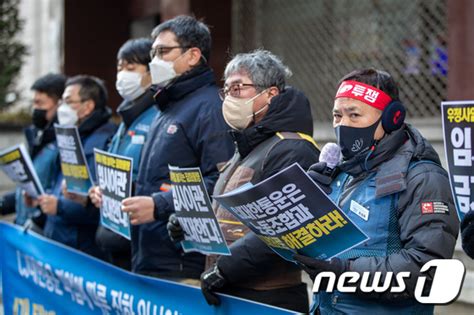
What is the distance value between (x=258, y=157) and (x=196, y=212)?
0.37 meters

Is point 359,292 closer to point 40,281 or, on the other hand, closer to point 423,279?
point 423,279

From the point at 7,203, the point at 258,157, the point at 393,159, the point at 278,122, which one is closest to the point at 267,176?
the point at 258,157

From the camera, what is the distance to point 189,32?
15.9 ft

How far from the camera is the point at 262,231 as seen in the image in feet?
10.5

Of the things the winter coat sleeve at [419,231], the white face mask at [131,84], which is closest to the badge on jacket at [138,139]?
the white face mask at [131,84]

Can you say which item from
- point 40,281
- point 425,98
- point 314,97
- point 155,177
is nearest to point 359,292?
point 155,177

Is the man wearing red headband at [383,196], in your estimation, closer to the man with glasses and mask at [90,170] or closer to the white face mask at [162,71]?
the white face mask at [162,71]

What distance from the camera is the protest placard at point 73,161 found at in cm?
→ 534

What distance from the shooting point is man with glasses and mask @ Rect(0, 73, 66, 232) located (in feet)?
20.8

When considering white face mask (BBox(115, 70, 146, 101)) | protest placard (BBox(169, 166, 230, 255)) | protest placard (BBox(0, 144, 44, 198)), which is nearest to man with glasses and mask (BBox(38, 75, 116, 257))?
protest placard (BBox(0, 144, 44, 198))

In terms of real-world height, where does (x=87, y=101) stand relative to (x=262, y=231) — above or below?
below

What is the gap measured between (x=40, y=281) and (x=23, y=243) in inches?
16.3

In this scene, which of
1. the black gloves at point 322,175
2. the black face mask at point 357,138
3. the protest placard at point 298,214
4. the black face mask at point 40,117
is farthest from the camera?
the black face mask at point 40,117

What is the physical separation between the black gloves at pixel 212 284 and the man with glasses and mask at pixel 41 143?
2.80 metres
